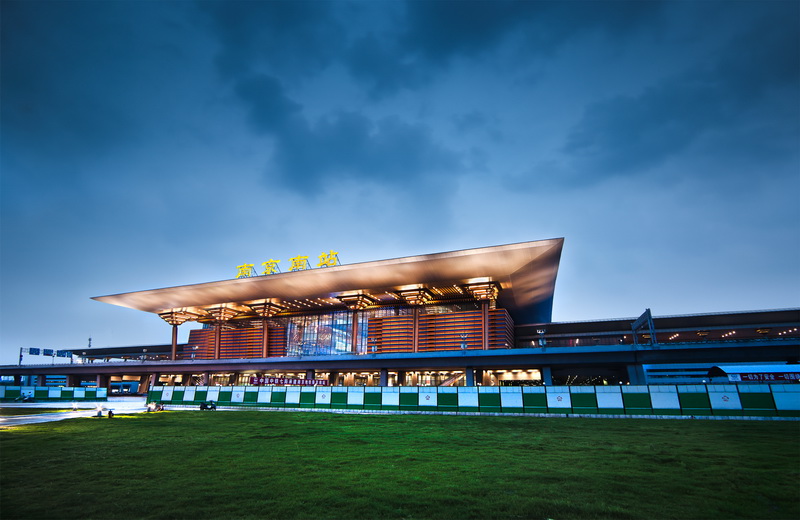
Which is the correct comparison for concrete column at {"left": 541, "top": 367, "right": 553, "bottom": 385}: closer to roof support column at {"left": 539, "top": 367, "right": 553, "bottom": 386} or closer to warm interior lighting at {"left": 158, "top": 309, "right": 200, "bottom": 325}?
roof support column at {"left": 539, "top": 367, "right": 553, "bottom": 386}

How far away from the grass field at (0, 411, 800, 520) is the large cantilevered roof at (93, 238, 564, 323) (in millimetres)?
45702

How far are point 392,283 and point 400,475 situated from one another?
6640cm

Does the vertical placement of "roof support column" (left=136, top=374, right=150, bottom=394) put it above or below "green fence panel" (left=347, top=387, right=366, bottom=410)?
below

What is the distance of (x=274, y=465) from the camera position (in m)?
12.2

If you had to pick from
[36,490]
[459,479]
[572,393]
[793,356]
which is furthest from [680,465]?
[793,356]

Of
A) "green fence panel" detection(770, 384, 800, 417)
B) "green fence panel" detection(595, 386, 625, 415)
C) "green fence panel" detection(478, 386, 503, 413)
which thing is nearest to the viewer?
"green fence panel" detection(770, 384, 800, 417)

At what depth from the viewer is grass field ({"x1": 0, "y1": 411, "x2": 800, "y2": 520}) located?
8.03m

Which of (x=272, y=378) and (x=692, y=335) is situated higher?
(x=692, y=335)

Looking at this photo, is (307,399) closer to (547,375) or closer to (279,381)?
(547,375)

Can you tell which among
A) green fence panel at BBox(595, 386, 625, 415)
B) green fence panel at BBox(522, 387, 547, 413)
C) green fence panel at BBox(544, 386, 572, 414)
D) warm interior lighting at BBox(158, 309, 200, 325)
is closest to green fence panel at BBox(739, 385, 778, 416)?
green fence panel at BBox(595, 386, 625, 415)

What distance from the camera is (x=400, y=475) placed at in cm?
1088

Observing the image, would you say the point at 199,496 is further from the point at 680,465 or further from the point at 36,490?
the point at 680,465

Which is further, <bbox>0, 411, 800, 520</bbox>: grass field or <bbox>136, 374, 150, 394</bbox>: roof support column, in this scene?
<bbox>136, 374, 150, 394</bbox>: roof support column

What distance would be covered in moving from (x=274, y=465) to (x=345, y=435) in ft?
24.1
